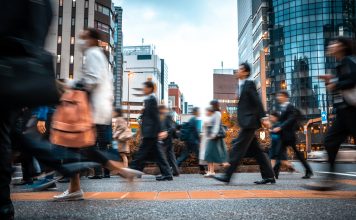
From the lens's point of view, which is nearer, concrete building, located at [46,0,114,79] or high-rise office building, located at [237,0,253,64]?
concrete building, located at [46,0,114,79]

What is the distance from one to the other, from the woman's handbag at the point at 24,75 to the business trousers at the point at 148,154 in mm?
5285

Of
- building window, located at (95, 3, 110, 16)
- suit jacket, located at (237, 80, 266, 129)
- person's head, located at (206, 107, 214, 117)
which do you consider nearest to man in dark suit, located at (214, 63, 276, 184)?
suit jacket, located at (237, 80, 266, 129)

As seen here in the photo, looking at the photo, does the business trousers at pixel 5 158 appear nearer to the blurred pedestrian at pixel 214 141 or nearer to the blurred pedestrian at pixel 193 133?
the blurred pedestrian at pixel 214 141

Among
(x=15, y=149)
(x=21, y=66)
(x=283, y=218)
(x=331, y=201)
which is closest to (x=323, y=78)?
(x=331, y=201)

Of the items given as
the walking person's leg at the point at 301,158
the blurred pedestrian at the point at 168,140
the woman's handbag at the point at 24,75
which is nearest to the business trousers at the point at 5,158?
the woman's handbag at the point at 24,75

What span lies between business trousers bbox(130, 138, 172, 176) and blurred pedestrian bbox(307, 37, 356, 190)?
136 inches

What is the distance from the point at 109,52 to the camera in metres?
64.8

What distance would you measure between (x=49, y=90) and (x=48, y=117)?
5108 mm

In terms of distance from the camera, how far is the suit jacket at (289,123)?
826 cm

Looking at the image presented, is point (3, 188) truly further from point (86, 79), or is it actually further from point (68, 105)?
point (86, 79)

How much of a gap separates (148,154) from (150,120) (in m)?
0.74

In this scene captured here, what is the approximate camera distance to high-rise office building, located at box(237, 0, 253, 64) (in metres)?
111

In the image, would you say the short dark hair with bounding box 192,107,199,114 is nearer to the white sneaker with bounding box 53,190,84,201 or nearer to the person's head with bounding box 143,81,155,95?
the person's head with bounding box 143,81,155,95

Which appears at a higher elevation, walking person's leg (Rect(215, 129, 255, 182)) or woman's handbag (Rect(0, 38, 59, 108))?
woman's handbag (Rect(0, 38, 59, 108))
